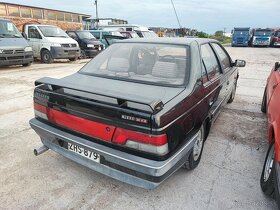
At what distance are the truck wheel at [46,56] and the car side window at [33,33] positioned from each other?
752 mm

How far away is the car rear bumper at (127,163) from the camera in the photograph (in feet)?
6.88

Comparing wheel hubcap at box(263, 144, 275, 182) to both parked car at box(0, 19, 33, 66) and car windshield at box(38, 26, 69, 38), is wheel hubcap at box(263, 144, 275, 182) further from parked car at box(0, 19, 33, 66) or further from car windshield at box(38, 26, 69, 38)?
car windshield at box(38, 26, 69, 38)

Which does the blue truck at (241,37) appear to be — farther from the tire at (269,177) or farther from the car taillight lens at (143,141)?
the car taillight lens at (143,141)

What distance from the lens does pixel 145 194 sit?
257cm

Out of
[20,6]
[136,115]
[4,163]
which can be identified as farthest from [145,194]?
[20,6]


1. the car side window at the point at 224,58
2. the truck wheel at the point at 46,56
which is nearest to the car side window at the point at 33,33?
the truck wheel at the point at 46,56

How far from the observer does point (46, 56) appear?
1184cm

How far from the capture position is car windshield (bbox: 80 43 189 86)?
9.30 feet

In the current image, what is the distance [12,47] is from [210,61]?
878 cm

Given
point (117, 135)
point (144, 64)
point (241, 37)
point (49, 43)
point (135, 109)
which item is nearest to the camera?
point (135, 109)

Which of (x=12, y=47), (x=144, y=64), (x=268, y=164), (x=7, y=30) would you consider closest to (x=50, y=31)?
(x=7, y=30)

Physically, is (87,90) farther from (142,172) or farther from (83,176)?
(83,176)

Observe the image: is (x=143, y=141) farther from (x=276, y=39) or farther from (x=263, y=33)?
(x=276, y=39)

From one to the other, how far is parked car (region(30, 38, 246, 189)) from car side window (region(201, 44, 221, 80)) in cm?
3
